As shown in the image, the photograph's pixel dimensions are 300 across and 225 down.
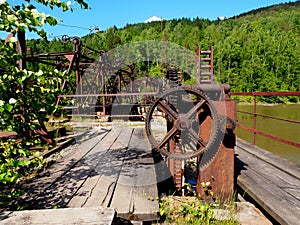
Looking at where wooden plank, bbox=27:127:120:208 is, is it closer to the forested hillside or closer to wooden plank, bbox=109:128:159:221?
wooden plank, bbox=109:128:159:221

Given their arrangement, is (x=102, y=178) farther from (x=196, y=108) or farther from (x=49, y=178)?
(x=196, y=108)

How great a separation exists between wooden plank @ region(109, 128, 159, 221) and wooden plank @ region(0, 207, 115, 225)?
344 mm

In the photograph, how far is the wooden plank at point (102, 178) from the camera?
2.28 m

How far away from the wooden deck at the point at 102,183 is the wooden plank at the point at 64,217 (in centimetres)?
29

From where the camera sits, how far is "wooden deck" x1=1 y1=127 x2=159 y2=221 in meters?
2.18

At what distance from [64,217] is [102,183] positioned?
1007 mm

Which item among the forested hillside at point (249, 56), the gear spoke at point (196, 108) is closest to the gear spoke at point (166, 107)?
the gear spoke at point (196, 108)

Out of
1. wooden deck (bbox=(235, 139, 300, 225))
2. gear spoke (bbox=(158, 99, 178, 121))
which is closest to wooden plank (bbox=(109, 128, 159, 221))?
gear spoke (bbox=(158, 99, 178, 121))

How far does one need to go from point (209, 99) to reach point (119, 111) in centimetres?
956

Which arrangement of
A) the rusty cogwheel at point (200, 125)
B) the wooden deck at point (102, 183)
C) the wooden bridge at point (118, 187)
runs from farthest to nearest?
the rusty cogwheel at point (200, 125) → the wooden deck at point (102, 183) → the wooden bridge at point (118, 187)

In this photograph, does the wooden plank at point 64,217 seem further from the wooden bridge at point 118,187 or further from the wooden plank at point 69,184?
the wooden plank at point 69,184

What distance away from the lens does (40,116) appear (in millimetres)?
2141

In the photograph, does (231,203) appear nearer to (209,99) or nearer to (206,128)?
(206,128)

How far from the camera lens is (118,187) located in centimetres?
255
